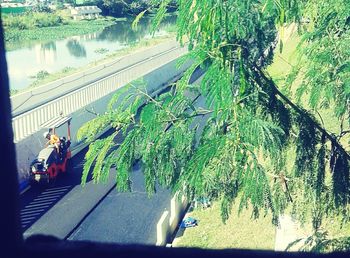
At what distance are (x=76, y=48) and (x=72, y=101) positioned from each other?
16.0 m

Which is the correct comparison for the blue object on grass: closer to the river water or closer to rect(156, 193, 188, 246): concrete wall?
rect(156, 193, 188, 246): concrete wall

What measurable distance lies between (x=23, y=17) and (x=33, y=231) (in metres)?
17.4

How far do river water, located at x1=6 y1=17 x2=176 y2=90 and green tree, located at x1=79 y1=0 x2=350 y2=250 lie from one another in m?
11.2

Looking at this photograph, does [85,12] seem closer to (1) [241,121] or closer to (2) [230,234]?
(2) [230,234]

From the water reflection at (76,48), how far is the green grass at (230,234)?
17304 millimetres

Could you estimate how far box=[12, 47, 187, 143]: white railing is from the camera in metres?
7.23

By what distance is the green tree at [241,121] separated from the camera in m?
2.40

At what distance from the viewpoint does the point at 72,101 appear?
871 cm

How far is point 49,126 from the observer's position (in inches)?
292

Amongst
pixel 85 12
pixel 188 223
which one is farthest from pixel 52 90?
pixel 85 12

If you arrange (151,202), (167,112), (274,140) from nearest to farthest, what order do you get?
(274,140)
(167,112)
(151,202)

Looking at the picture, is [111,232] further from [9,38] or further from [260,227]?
[9,38]

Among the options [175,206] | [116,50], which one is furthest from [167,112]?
[116,50]

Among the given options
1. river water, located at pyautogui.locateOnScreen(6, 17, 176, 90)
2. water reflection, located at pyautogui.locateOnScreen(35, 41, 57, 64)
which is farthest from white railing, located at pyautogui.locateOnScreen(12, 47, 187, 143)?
water reflection, located at pyautogui.locateOnScreen(35, 41, 57, 64)
